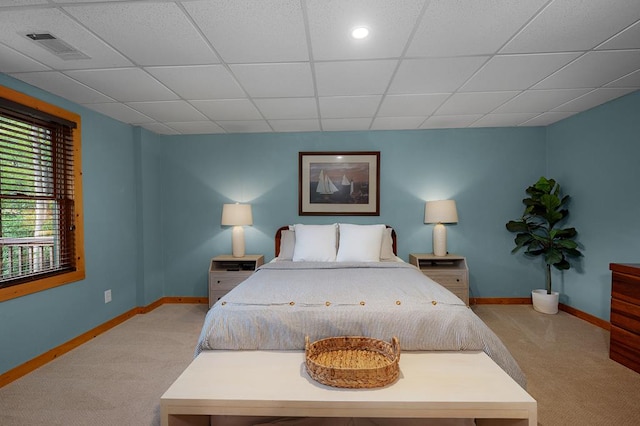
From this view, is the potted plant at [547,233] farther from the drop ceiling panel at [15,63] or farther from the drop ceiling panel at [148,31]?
the drop ceiling panel at [15,63]

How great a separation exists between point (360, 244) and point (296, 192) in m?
1.27

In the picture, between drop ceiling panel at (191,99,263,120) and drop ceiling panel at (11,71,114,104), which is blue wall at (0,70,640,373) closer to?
drop ceiling panel at (11,71,114,104)

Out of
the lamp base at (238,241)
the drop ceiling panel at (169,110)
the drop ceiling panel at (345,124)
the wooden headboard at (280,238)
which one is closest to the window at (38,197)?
the drop ceiling panel at (169,110)

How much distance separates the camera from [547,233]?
4.11 metres

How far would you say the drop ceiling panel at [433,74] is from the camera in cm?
234

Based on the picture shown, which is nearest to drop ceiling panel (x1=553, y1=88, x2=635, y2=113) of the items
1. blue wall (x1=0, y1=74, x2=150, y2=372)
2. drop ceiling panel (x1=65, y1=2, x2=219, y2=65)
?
drop ceiling panel (x1=65, y1=2, x2=219, y2=65)

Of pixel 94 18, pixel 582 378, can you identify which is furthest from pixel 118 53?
pixel 582 378

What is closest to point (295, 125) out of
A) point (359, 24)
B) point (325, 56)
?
point (325, 56)

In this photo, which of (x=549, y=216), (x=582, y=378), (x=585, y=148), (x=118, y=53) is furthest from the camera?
(x=549, y=216)

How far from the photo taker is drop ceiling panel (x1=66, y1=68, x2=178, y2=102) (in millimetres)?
2477

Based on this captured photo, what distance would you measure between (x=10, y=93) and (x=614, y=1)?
3.99 meters

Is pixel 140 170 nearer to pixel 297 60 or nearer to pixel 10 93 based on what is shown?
pixel 10 93

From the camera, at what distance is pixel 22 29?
6.13 feet

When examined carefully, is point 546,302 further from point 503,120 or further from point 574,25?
point 574,25
